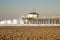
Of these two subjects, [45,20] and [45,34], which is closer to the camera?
[45,34]

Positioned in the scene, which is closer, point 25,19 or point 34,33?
point 34,33

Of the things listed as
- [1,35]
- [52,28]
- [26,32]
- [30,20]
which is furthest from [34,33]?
[30,20]

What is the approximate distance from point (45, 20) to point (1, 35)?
2.02 metres

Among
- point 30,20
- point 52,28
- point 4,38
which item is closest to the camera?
point 4,38

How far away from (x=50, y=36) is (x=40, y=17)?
182 cm

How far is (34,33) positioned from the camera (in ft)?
12.3

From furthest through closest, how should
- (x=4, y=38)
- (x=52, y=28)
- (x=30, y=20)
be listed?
(x=30, y=20) → (x=52, y=28) → (x=4, y=38)

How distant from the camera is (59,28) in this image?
157 inches

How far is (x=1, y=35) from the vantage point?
143 inches

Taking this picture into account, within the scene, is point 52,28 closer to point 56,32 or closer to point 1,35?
point 56,32

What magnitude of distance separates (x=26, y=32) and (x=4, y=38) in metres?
0.53

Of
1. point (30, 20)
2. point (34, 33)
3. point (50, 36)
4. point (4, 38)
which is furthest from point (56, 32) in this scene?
point (30, 20)

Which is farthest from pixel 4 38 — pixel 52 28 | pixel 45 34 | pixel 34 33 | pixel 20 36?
pixel 52 28

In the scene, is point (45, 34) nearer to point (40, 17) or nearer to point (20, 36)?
point (20, 36)
